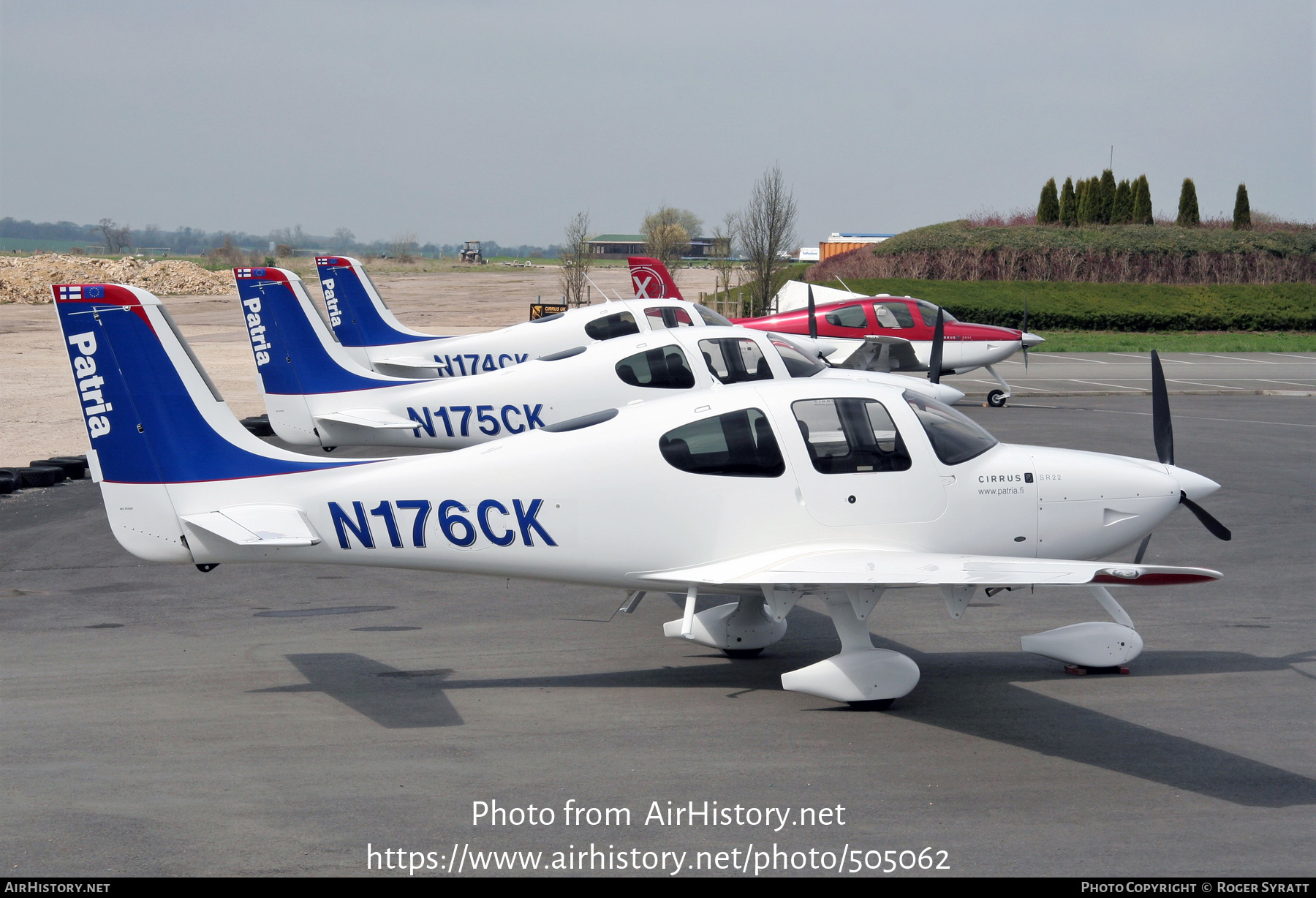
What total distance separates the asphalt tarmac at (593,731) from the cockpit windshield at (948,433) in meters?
1.76

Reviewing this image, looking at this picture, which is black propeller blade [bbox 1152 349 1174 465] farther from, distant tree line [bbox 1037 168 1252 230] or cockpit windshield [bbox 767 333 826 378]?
distant tree line [bbox 1037 168 1252 230]

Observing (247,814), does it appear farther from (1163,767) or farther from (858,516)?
(1163,767)

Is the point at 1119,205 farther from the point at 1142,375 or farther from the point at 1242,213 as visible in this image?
the point at 1142,375

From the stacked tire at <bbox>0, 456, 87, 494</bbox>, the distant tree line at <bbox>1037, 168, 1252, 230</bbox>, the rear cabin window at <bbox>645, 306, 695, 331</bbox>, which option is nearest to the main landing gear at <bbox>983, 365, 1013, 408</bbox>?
the rear cabin window at <bbox>645, 306, 695, 331</bbox>

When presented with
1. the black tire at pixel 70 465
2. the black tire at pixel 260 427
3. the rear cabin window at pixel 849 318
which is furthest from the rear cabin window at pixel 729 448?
the rear cabin window at pixel 849 318

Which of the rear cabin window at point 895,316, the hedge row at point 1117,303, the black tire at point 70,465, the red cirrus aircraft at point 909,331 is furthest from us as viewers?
the hedge row at point 1117,303

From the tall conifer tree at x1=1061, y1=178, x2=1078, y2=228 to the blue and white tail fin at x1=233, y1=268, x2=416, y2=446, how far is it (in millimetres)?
54236

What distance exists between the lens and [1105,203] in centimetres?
6247

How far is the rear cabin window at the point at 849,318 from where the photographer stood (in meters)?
28.9

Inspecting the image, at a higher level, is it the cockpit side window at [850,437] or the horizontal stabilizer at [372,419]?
the cockpit side window at [850,437]

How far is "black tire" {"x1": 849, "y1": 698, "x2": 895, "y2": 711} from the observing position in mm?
8328

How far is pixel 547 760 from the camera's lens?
7.31 meters

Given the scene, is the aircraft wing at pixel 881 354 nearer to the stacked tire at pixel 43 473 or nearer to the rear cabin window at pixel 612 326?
the rear cabin window at pixel 612 326

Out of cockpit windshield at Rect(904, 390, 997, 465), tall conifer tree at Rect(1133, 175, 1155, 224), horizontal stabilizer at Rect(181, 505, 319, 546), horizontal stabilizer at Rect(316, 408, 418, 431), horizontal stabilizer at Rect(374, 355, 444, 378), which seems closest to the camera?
horizontal stabilizer at Rect(181, 505, 319, 546)
